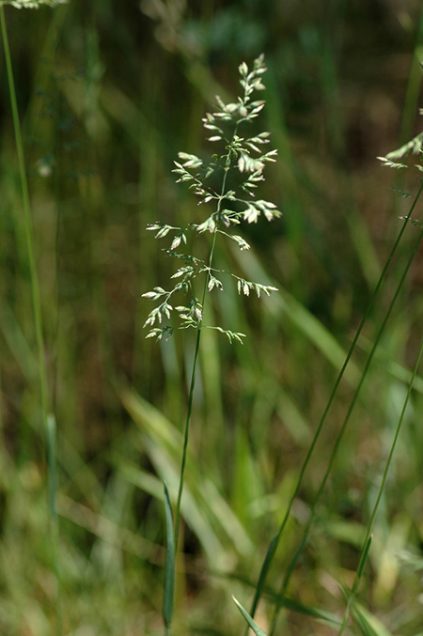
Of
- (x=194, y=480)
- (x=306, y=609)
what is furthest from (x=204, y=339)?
(x=306, y=609)

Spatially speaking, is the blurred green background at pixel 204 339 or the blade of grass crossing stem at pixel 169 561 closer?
the blade of grass crossing stem at pixel 169 561

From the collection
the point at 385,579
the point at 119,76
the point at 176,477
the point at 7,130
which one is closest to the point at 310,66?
the point at 119,76

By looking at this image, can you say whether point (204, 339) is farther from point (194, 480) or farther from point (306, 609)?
point (306, 609)

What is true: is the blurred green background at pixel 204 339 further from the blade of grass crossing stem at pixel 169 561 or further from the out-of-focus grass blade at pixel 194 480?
the blade of grass crossing stem at pixel 169 561

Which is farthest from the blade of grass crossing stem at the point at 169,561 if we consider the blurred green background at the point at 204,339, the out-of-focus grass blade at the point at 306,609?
the blurred green background at the point at 204,339

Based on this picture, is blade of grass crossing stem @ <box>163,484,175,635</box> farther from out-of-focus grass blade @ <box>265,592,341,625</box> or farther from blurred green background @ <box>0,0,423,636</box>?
blurred green background @ <box>0,0,423,636</box>

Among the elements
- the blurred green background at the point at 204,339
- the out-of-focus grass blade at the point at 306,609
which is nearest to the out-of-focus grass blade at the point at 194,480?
the blurred green background at the point at 204,339

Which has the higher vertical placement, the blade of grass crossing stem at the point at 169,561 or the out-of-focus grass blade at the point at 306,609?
the blade of grass crossing stem at the point at 169,561

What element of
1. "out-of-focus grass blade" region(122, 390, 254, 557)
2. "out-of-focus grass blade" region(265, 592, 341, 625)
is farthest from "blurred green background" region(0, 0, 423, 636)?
"out-of-focus grass blade" region(265, 592, 341, 625)
